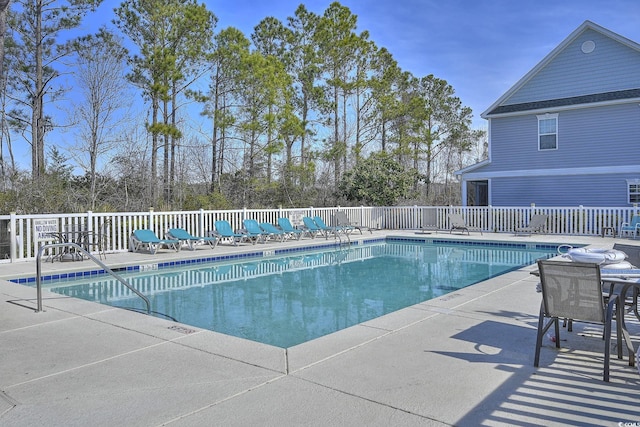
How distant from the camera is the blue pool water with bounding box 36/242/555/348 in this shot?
593cm

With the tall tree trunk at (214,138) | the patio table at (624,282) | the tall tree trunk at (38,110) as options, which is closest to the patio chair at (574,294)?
the patio table at (624,282)

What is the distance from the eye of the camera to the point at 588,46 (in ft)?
58.9

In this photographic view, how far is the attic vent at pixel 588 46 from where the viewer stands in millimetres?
17844

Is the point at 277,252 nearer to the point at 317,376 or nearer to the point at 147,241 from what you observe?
the point at 147,241

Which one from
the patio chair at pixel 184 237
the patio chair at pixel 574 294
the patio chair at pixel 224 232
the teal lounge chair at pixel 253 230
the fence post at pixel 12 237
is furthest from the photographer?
the teal lounge chair at pixel 253 230

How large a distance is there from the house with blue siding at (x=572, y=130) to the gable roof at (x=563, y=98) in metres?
0.04

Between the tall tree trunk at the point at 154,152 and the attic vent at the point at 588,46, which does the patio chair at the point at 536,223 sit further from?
the tall tree trunk at the point at 154,152

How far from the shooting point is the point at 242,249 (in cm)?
1198

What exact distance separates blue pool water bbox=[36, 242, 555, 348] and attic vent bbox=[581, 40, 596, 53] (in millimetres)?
9692

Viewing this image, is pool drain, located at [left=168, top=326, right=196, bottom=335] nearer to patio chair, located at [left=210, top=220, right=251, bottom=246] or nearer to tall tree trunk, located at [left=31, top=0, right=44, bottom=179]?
patio chair, located at [left=210, top=220, right=251, bottom=246]

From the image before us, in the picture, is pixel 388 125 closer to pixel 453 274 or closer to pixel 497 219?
pixel 497 219

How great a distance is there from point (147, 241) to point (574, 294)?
9395 millimetres

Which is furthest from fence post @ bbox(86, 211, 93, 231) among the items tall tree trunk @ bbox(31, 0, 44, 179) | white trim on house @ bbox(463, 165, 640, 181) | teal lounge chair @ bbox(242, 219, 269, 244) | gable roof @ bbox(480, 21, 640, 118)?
gable roof @ bbox(480, 21, 640, 118)

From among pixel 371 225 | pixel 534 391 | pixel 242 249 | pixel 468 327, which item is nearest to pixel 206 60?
pixel 371 225
